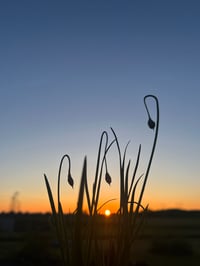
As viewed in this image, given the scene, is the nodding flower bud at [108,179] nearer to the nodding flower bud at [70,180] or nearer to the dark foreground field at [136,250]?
the nodding flower bud at [70,180]

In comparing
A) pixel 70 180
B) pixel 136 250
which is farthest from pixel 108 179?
pixel 136 250

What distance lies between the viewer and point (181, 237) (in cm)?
1173

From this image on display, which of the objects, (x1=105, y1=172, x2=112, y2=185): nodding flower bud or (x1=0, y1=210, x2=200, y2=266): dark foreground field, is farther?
(x1=0, y1=210, x2=200, y2=266): dark foreground field

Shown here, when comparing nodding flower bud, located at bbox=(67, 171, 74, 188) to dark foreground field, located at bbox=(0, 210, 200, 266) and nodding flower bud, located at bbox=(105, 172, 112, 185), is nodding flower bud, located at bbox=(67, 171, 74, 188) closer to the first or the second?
nodding flower bud, located at bbox=(105, 172, 112, 185)

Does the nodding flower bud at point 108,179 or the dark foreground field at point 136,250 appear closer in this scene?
the nodding flower bud at point 108,179

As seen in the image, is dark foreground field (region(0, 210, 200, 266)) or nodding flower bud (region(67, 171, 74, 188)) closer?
nodding flower bud (region(67, 171, 74, 188))

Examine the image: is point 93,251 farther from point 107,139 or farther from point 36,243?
point 36,243

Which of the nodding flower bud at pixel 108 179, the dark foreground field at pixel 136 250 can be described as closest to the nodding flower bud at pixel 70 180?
the nodding flower bud at pixel 108 179

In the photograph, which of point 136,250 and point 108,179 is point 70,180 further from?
point 136,250

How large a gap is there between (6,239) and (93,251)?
455 inches

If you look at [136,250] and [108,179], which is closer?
[108,179]

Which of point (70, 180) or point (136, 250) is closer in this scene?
point (70, 180)

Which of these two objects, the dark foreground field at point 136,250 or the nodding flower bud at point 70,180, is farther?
the dark foreground field at point 136,250

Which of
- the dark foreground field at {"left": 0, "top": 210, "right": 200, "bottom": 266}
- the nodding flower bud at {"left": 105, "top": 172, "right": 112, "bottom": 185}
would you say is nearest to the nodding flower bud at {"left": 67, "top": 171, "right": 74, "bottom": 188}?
the nodding flower bud at {"left": 105, "top": 172, "right": 112, "bottom": 185}
